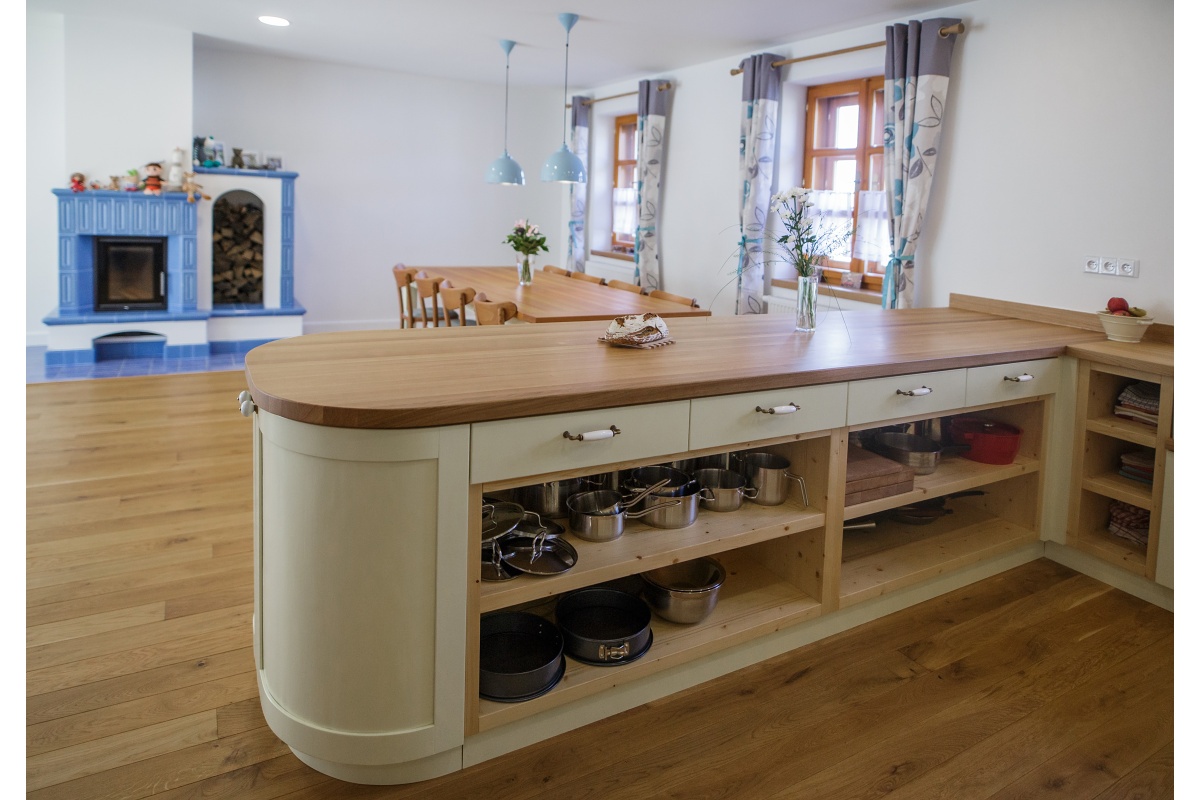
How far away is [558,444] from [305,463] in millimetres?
556

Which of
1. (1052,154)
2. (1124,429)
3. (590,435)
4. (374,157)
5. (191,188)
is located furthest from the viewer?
(374,157)

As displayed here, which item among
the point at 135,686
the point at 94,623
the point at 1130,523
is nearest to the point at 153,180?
the point at 94,623

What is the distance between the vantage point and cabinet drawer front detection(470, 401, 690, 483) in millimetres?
1810

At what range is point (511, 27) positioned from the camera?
18.5 ft

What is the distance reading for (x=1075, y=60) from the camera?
373 centimetres

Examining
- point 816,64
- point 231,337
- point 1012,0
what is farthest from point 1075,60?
point 231,337

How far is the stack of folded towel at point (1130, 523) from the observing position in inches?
118

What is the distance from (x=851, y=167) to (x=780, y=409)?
12.4ft

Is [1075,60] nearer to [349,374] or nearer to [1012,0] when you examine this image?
[1012,0]

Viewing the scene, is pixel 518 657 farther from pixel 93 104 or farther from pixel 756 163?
pixel 93 104

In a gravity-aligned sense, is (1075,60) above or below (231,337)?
above

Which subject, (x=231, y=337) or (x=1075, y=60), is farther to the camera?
(x=231, y=337)

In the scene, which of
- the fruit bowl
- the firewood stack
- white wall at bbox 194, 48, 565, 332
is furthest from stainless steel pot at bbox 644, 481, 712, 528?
white wall at bbox 194, 48, 565, 332

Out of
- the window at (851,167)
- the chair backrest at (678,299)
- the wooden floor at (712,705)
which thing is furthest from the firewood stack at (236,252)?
the window at (851,167)
